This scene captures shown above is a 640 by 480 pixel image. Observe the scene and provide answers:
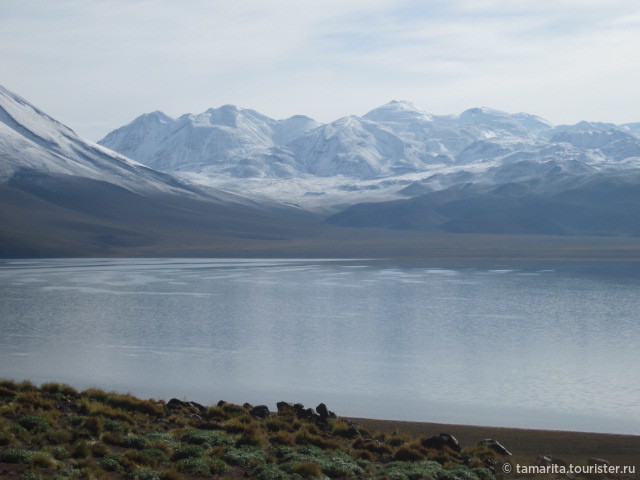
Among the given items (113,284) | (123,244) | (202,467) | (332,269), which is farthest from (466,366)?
(123,244)

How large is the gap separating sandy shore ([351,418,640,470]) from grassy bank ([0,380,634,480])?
76cm

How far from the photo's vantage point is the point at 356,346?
40.1 meters

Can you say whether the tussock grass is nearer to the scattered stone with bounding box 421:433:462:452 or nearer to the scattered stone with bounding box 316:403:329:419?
the scattered stone with bounding box 421:433:462:452

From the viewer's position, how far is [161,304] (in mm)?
59875

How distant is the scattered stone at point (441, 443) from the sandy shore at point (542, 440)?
1.30 m

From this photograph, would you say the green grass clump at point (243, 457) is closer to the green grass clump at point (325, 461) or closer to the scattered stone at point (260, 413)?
the green grass clump at point (325, 461)

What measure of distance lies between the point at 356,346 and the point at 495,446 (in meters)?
20.3

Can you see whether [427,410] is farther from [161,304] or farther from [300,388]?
[161,304]

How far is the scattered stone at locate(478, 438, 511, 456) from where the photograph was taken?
64.8ft

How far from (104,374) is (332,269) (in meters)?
75.7

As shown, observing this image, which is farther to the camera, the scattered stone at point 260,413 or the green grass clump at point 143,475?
the scattered stone at point 260,413

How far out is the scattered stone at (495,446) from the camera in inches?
778

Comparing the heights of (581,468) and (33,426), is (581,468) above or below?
below

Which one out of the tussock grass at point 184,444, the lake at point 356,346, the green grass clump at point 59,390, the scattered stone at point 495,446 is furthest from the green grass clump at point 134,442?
the lake at point 356,346
